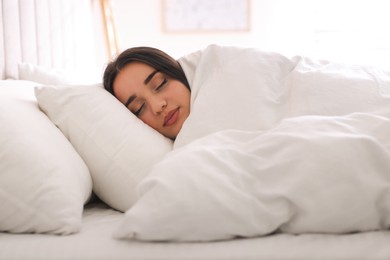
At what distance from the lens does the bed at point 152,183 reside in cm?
70

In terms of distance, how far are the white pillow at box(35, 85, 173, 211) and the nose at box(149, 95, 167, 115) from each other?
0.36 ft

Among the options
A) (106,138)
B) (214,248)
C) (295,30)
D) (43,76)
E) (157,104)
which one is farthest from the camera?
(295,30)

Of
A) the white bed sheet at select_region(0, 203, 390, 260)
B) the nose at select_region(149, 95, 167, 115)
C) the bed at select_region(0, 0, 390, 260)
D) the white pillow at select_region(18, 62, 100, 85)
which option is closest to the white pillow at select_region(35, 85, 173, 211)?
the bed at select_region(0, 0, 390, 260)

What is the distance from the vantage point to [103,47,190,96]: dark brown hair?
1311 millimetres

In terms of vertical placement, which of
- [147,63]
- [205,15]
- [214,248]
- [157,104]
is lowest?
[214,248]

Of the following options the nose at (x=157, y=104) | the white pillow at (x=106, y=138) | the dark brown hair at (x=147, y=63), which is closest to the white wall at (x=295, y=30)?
the dark brown hair at (x=147, y=63)

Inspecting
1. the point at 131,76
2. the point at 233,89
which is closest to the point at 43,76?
the point at 131,76

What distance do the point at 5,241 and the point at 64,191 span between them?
0.13 metres

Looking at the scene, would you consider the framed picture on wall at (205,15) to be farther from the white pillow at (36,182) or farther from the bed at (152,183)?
the white pillow at (36,182)

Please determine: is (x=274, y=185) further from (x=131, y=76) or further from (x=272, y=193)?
(x=131, y=76)

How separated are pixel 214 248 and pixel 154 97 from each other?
2.13 feet

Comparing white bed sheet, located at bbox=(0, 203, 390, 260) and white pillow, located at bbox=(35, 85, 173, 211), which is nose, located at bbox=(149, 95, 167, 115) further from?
white bed sheet, located at bbox=(0, 203, 390, 260)

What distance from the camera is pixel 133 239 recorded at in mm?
734

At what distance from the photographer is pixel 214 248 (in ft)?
2.29
